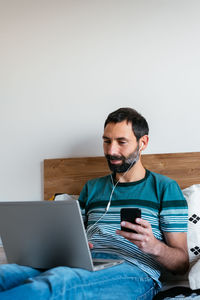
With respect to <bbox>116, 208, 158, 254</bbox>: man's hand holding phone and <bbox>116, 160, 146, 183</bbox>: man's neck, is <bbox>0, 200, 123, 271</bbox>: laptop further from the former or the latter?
<bbox>116, 160, 146, 183</bbox>: man's neck

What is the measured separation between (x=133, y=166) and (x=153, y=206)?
214 mm

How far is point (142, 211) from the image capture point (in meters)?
1.56

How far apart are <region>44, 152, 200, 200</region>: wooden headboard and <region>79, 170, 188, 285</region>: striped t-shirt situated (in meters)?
0.34

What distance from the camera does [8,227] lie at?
134 cm

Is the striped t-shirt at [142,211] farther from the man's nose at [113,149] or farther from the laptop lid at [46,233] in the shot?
the laptop lid at [46,233]

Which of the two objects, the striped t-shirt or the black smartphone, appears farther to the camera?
the striped t-shirt

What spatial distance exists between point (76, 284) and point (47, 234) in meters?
0.20

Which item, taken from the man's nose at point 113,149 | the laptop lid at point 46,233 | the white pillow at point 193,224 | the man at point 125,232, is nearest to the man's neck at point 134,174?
the man at point 125,232

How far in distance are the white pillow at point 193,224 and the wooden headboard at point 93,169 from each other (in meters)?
0.25

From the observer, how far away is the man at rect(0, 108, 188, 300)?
117 cm

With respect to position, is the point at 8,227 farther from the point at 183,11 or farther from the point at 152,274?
the point at 183,11

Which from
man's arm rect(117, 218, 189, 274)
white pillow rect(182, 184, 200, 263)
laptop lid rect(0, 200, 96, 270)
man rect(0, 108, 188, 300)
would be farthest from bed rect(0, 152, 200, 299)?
laptop lid rect(0, 200, 96, 270)

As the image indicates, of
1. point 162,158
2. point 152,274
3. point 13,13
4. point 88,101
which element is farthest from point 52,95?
point 152,274

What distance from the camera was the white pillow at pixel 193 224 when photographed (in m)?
1.62
